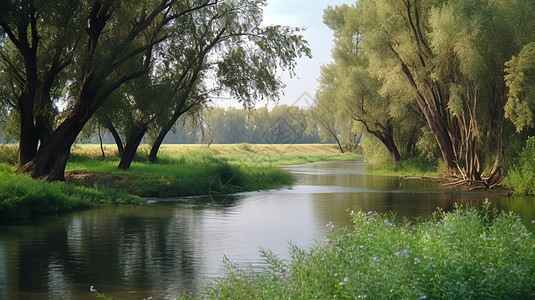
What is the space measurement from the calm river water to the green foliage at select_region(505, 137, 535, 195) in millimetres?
1054

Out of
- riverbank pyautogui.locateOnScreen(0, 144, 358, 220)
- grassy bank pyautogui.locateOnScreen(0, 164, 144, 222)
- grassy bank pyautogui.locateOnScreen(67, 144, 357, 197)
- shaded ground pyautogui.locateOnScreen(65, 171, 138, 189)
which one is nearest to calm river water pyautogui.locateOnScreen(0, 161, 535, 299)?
grassy bank pyautogui.locateOnScreen(0, 164, 144, 222)

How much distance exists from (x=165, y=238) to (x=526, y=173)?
62.1ft

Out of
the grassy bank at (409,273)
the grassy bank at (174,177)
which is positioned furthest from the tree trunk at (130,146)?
the grassy bank at (409,273)

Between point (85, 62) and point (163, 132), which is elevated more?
point (85, 62)

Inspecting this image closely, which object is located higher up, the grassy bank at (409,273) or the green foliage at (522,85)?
the green foliage at (522,85)

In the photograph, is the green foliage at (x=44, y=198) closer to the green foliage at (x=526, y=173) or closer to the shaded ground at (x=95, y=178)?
the shaded ground at (x=95, y=178)

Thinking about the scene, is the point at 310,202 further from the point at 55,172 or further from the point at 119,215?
the point at 55,172

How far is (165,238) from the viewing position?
14.1 metres

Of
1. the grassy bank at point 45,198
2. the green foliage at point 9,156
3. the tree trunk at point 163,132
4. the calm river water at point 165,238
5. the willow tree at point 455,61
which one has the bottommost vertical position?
the calm river water at point 165,238

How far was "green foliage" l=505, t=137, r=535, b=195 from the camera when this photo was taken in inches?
1008

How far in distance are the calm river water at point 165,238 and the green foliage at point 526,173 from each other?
105cm

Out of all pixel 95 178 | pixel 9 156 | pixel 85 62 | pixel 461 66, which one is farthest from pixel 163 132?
pixel 461 66

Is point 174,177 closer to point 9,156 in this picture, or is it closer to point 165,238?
point 9,156

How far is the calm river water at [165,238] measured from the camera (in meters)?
9.25
